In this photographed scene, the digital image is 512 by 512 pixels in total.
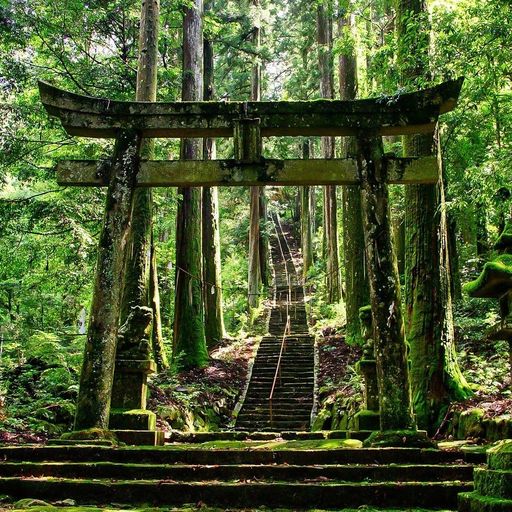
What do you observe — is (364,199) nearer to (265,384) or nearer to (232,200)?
(265,384)

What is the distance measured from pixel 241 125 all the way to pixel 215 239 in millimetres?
10564

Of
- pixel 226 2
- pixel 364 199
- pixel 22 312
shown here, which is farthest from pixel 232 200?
pixel 364 199

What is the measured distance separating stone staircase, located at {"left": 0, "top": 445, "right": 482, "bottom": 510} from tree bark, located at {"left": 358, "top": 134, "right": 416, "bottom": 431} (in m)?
0.83

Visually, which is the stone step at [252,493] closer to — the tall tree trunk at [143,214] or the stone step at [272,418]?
the tall tree trunk at [143,214]

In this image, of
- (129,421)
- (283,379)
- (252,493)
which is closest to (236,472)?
(252,493)

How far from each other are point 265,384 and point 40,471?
32.2ft

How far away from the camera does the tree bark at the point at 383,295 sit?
684cm

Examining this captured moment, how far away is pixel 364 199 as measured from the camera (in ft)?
25.0

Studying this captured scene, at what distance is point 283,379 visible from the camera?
15.3 m

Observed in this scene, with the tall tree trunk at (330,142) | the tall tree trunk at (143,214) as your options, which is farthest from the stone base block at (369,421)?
the tall tree trunk at (330,142)

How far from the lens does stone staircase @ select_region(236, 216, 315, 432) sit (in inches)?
506

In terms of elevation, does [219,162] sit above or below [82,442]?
above

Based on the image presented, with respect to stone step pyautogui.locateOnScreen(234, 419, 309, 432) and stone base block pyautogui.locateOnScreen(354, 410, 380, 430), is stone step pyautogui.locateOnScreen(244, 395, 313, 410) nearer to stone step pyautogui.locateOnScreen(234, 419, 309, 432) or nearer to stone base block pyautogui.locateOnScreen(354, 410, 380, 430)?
stone step pyautogui.locateOnScreen(234, 419, 309, 432)

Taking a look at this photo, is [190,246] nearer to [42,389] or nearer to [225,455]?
[42,389]
